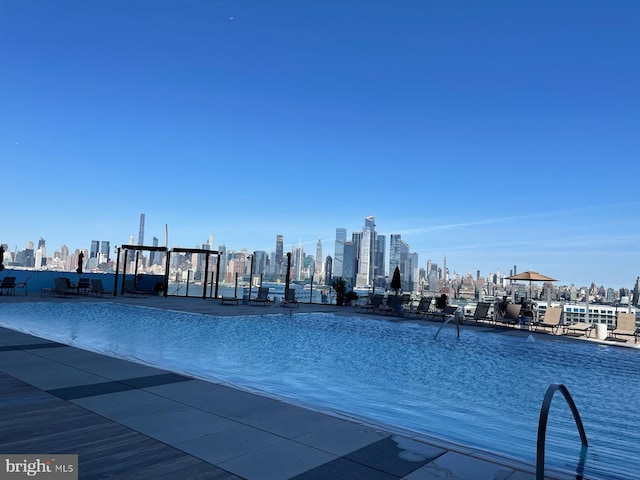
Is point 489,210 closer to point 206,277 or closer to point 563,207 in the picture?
point 563,207

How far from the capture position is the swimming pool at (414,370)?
4.22 metres

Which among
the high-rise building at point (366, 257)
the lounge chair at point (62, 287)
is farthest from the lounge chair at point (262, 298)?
the high-rise building at point (366, 257)

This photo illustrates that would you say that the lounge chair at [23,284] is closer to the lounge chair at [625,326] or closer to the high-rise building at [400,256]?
the high-rise building at [400,256]

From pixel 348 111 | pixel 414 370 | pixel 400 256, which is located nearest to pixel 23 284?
pixel 348 111

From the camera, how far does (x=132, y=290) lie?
20828 mm

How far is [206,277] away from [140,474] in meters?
20.7

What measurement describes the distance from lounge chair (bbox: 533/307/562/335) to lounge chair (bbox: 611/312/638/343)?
61.6 inches

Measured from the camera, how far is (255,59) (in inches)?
637

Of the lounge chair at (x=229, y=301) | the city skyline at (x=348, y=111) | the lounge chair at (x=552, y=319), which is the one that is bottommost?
the lounge chair at (x=229, y=301)

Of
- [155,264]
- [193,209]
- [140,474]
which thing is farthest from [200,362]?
[193,209]

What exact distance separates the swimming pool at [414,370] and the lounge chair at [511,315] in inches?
84.9

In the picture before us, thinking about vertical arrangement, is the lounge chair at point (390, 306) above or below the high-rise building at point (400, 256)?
below

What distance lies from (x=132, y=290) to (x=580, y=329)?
19637 mm

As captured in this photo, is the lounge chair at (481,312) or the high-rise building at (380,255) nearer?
the lounge chair at (481,312)
